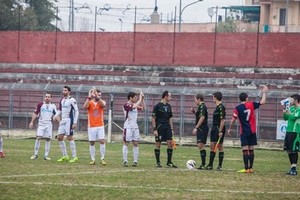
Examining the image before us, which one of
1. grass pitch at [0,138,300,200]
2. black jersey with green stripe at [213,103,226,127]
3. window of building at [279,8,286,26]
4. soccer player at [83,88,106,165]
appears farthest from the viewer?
window of building at [279,8,286,26]

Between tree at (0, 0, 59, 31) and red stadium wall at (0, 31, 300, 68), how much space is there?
298cm

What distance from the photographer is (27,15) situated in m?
81.6

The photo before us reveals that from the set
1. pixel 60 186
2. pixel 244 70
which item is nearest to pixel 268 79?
pixel 244 70

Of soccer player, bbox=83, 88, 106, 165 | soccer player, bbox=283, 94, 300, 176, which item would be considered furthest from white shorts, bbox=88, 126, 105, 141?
soccer player, bbox=283, 94, 300, 176

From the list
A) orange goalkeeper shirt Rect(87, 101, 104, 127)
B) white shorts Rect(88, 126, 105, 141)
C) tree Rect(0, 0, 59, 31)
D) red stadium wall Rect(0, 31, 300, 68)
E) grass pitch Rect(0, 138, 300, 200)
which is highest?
tree Rect(0, 0, 59, 31)

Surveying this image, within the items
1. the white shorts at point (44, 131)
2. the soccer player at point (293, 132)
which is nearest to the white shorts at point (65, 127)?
the white shorts at point (44, 131)

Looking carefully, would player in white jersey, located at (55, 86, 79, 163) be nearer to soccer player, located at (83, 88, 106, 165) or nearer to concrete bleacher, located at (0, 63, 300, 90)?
soccer player, located at (83, 88, 106, 165)

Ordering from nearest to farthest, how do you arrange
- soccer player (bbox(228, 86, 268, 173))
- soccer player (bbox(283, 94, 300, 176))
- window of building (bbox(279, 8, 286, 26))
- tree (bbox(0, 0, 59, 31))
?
soccer player (bbox(283, 94, 300, 176)) < soccer player (bbox(228, 86, 268, 173)) < tree (bbox(0, 0, 59, 31)) < window of building (bbox(279, 8, 286, 26))

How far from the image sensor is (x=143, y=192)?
1839 cm

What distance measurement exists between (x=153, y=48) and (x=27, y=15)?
19.3 m

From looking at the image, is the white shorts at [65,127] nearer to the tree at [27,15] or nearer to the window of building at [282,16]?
the tree at [27,15]

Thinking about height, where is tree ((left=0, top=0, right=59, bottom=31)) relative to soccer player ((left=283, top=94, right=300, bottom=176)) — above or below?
above

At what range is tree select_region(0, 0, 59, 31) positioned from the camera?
77.1 metres

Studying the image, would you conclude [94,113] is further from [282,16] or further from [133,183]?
[282,16]
